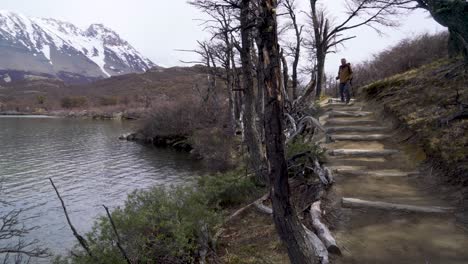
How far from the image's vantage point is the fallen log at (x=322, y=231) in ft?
13.6

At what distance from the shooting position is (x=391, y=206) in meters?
5.11

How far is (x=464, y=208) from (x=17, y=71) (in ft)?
710

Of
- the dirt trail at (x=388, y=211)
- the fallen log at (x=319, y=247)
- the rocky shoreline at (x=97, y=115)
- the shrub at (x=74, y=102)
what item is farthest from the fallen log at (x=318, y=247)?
the shrub at (x=74, y=102)

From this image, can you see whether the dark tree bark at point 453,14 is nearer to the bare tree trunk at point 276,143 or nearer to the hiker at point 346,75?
the bare tree trunk at point 276,143

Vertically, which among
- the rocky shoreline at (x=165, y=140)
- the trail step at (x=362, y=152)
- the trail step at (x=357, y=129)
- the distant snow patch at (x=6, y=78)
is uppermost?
the distant snow patch at (x=6, y=78)

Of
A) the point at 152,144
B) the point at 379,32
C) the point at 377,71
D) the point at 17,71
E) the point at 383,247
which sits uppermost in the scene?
the point at 17,71

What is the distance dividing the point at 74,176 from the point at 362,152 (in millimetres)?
13449

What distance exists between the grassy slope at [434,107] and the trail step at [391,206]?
772 mm

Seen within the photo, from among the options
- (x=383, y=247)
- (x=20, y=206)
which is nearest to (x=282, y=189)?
(x=383, y=247)

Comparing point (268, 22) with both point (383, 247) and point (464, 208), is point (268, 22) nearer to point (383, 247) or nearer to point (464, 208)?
point (383, 247)

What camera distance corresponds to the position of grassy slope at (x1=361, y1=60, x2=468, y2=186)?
597 centimetres

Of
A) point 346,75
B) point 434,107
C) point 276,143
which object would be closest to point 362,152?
point 434,107

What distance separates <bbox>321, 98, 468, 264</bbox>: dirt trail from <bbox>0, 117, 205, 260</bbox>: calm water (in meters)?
6.93

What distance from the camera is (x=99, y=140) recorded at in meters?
30.1
